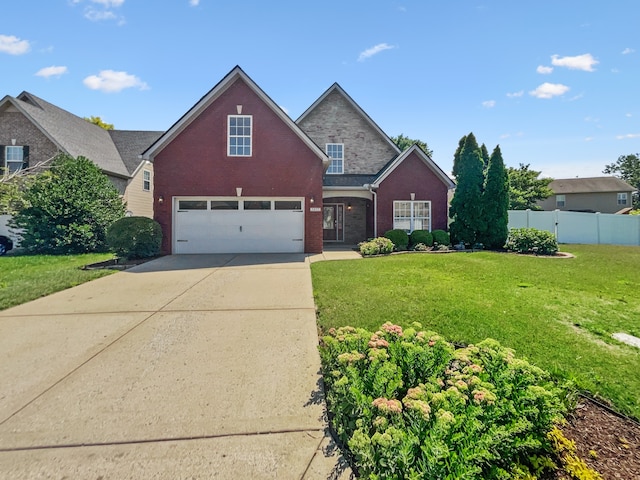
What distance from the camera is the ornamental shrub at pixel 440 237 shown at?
48.9 ft

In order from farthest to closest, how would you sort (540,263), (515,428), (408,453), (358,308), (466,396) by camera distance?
(540,263)
(358,308)
(466,396)
(515,428)
(408,453)

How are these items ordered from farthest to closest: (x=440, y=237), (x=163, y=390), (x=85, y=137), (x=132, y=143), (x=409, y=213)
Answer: (x=132, y=143) < (x=85, y=137) < (x=409, y=213) < (x=440, y=237) < (x=163, y=390)

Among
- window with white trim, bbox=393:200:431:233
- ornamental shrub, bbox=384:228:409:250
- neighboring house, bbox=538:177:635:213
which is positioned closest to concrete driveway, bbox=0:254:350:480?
ornamental shrub, bbox=384:228:409:250

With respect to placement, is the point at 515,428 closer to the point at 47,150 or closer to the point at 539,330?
the point at 539,330

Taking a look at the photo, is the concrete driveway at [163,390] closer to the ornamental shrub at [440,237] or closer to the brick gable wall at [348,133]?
the ornamental shrub at [440,237]

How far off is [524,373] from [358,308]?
10.2ft

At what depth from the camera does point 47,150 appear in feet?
58.9

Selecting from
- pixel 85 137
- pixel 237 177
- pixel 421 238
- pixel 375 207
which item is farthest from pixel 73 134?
pixel 421 238

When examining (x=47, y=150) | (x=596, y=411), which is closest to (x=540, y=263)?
(x=596, y=411)

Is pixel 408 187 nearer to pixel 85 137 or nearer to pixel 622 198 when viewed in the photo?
pixel 85 137

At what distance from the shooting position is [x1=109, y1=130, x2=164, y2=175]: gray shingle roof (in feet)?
72.0

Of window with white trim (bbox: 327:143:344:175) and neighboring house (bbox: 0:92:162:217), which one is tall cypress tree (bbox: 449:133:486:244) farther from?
neighboring house (bbox: 0:92:162:217)

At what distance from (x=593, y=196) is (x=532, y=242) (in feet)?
124

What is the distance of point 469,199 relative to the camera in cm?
1470
